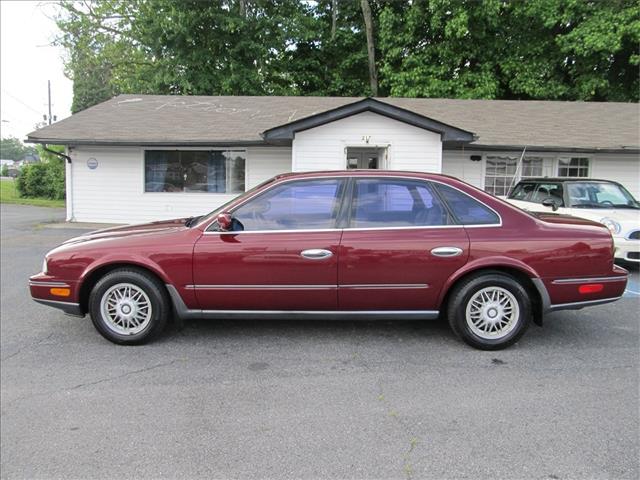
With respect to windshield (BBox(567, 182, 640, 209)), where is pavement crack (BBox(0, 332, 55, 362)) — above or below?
below

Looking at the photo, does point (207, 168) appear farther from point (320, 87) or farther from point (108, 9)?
point (108, 9)

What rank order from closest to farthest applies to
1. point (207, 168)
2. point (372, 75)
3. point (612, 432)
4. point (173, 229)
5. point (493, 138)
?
1. point (612, 432)
2. point (173, 229)
3. point (493, 138)
4. point (207, 168)
5. point (372, 75)

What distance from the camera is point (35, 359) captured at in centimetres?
414

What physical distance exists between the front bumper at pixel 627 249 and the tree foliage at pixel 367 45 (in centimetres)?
1357

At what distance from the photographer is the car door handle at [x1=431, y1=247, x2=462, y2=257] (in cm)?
423

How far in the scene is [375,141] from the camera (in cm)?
1184

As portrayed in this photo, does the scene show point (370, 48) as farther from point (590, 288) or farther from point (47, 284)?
point (47, 284)

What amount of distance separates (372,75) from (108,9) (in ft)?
47.5

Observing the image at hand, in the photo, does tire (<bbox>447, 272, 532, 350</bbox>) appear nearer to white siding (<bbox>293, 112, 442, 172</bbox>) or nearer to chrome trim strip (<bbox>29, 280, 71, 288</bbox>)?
chrome trim strip (<bbox>29, 280, 71, 288</bbox>)

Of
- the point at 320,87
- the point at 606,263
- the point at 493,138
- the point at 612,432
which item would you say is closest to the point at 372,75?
the point at 320,87

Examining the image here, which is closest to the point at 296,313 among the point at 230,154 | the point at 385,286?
the point at 385,286

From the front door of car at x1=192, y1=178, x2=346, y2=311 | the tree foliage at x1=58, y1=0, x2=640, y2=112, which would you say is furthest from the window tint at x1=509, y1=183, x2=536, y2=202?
the tree foliage at x1=58, y1=0, x2=640, y2=112

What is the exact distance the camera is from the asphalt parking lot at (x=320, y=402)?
2678 millimetres

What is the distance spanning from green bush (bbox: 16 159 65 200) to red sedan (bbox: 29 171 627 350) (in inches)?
1043
